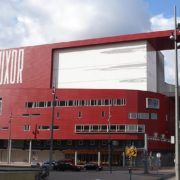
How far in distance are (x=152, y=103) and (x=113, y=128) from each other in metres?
11.4

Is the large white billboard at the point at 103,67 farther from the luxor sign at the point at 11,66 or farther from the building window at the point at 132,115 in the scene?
the luxor sign at the point at 11,66

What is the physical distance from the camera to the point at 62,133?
341 ft

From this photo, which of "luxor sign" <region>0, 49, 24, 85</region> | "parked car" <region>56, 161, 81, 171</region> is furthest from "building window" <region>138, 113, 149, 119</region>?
"luxor sign" <region>0, 49, 24, 85</region>

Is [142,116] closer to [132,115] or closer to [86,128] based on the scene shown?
[132,115]

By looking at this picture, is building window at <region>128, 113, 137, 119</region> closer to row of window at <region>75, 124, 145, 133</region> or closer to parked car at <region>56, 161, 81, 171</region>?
row of window at <region>75, 124, 145, 133</region>

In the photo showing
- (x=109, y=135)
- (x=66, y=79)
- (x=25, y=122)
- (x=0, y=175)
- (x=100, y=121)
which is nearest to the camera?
(x=0, y=175)

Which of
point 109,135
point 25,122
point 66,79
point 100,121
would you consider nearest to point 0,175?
point 109,135

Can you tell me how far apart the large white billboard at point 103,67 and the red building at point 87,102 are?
0.79ft

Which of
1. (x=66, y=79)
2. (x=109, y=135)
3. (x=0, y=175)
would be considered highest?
(x=66, y=79)

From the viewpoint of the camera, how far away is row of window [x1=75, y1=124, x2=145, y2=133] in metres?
99.8

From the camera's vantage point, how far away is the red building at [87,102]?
Result: 10125cm

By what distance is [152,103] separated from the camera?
342ft

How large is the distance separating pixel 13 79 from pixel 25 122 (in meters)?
18.2

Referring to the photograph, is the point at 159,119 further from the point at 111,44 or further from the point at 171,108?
the point at 111,44
